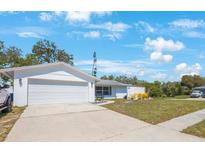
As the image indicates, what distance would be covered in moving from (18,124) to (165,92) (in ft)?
113

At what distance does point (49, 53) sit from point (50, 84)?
98.3ft

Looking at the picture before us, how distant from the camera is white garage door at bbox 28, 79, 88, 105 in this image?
19.8m

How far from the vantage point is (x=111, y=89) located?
37750 millimetres

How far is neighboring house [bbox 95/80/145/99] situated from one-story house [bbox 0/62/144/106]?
36.7ft

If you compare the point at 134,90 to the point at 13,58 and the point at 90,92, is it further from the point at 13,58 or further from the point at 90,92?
the point at 13,58

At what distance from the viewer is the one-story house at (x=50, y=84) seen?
753 inches

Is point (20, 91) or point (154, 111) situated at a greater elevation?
point (20, 91)

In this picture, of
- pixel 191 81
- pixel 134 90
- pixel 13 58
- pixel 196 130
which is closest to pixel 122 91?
pixel 134 90

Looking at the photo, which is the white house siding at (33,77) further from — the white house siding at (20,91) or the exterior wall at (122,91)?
the exterior wall at (122,91)

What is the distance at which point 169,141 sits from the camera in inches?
320

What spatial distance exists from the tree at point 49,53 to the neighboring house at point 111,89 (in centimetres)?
1453

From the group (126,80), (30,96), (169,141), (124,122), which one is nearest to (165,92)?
(126,80)

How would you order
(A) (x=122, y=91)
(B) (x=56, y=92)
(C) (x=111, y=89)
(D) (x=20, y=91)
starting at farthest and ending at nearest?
(A) (x=122, y=91), (C) (x=111, y=89), (B) (x=56, y=92), (D) (x=20, y=91)

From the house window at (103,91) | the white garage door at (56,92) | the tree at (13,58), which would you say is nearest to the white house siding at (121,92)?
the house window at (103,91)
